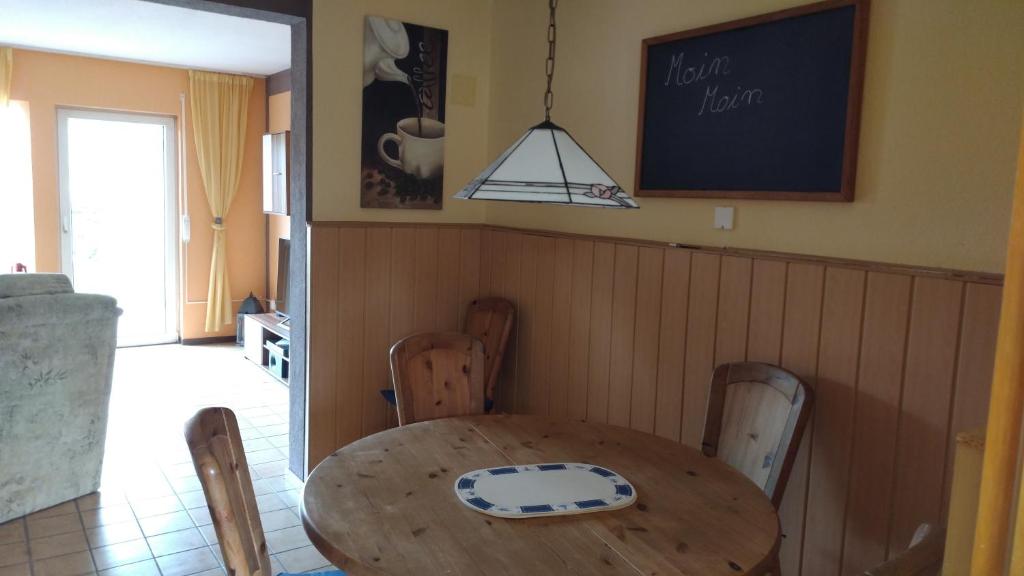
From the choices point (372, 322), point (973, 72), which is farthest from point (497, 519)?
point (372, 322)

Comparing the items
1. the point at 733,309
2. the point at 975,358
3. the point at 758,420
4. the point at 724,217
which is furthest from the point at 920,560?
the point at 724,217

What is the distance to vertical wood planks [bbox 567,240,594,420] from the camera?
10.4 feet

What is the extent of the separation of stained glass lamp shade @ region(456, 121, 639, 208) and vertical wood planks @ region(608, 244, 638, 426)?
1194 millimetres

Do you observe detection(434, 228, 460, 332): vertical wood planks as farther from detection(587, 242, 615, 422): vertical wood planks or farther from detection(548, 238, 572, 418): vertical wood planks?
detection(587, 242, 615, 422): vertical wood planks

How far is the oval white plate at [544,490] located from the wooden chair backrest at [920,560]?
625mm

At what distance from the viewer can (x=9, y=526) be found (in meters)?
3.10

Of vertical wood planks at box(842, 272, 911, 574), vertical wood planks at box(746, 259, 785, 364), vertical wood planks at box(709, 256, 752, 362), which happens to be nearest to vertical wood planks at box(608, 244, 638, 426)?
vertical wood planks at box(709, 256, 752, 362)

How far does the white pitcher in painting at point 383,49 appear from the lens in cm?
346

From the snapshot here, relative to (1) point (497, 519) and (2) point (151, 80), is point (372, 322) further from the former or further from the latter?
(2) point (151, 80)

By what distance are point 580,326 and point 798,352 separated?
3.61 ft

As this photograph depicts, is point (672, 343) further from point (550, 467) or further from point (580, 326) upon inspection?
point (550, 467)

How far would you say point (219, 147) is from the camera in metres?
6.59

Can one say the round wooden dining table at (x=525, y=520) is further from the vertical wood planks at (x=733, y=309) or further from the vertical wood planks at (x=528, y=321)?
the vertical wood planks at (x=528, y=321)

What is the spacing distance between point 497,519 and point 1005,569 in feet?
3.44
